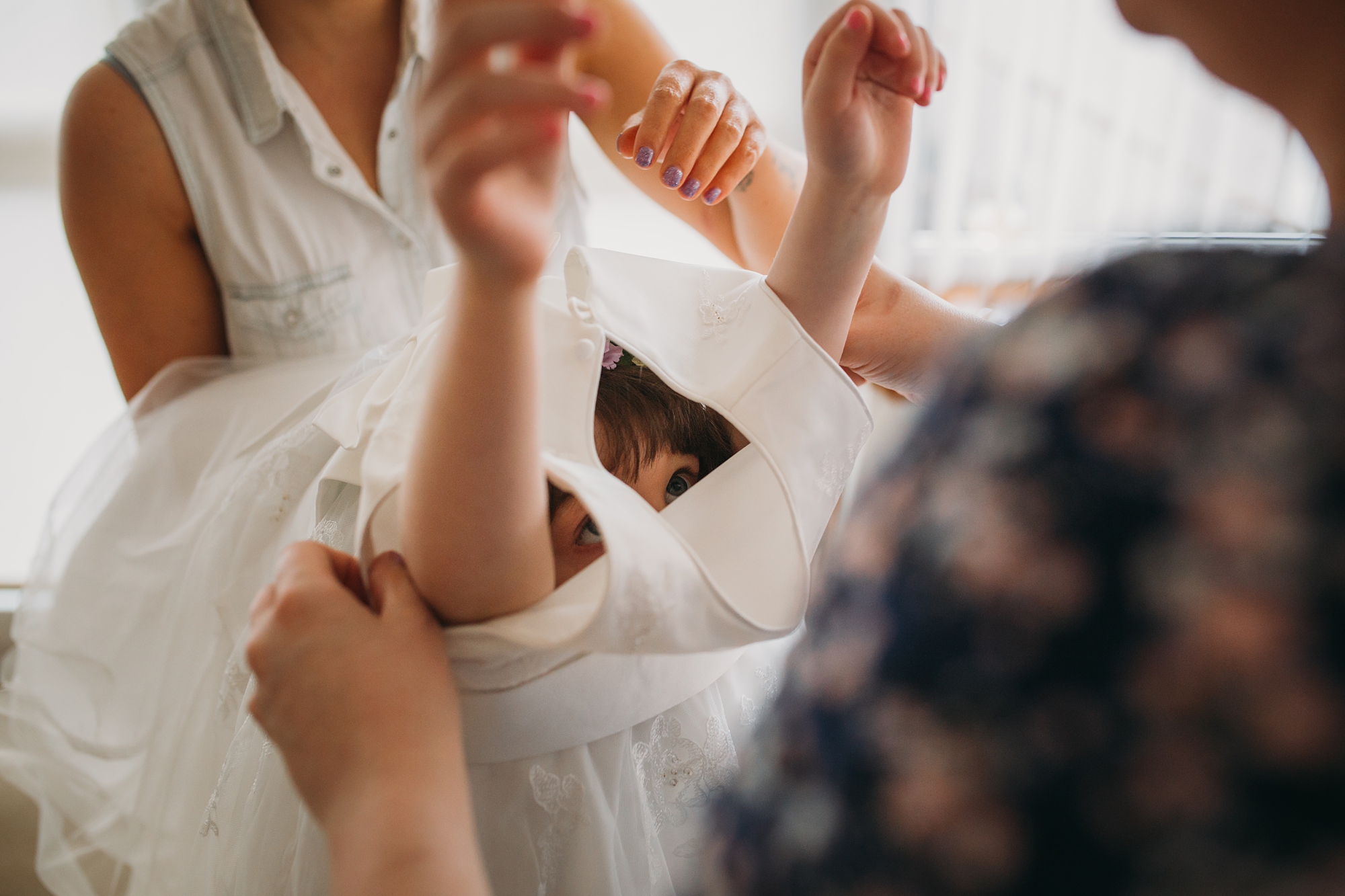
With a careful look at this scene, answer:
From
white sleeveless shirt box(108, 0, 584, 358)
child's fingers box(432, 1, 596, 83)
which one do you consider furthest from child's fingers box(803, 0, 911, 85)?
white sleeveless shirt box(108, 0, 584, 358)

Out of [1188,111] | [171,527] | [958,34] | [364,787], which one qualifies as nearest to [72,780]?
[171,527]


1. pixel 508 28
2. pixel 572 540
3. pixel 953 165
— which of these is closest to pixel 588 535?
pixel 572 540

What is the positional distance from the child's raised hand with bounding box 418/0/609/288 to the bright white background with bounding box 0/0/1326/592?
143 cm

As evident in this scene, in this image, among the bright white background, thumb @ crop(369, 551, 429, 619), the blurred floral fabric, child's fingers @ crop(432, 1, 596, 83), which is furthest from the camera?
the bright white background

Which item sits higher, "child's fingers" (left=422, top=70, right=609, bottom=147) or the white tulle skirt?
"child's fingers" (left=422, top=70, right=609, bottom=147)

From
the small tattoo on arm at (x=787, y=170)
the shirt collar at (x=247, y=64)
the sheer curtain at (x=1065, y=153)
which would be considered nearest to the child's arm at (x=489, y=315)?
the small tattoo on arm at (x=787, y=170)

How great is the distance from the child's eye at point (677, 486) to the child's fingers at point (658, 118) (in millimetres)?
247

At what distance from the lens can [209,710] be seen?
61 centimetres

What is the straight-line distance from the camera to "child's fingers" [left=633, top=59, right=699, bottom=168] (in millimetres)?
614

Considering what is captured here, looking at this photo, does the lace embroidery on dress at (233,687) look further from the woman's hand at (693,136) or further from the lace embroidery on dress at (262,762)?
the woman's hand at (693,136)

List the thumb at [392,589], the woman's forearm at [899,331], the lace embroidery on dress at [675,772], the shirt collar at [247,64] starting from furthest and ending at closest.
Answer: the shirt collar at [247,64] < the woman's forearm at [899,331] < the lace embroidery on dress at [675,772] < the thumb at [392,589]

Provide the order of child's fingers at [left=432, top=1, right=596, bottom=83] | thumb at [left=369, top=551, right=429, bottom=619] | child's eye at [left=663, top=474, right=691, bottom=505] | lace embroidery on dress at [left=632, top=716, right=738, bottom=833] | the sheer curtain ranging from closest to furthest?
child's fingers at [left=432, top=1, right=596, bottom=83] → thumb at [left=369, top=551, right=429, bottom=619] → lace embroidery on dress at [left=632, top=716, right=738, bottom=833] → child's eye at [left=663, top=474, right=691, bottom=505] → the sheer curtain

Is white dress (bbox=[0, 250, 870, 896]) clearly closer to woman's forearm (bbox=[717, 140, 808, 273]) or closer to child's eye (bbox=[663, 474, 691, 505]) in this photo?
child's eye (bbox=[663, 474, 691, 505])

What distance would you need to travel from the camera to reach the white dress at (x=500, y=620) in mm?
449
